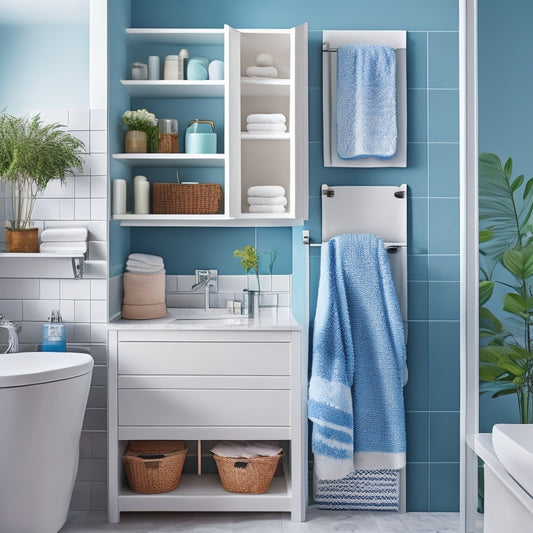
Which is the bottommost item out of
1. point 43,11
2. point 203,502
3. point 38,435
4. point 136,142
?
point 203,502

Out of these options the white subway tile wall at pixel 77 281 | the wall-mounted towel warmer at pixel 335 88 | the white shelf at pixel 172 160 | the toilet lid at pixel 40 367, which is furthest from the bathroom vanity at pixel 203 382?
the wall-mounted towel warmer at pixel 335 88

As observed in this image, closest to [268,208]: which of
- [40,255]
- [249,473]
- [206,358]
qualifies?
[206,358]

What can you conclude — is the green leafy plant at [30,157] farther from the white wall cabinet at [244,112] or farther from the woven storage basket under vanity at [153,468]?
the woven storage basket under vanity at [153,468]

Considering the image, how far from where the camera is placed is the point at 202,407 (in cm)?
283

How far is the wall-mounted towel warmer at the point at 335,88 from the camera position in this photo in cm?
312

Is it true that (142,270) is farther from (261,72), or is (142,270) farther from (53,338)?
(261,72)

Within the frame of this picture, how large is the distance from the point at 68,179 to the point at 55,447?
3.62 ft

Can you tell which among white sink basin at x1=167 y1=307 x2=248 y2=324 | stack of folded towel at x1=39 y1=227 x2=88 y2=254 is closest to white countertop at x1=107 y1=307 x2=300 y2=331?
white sink basin at x1=167 y1=307 x2=248 y2=324

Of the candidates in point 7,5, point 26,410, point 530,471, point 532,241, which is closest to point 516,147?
point 532,241

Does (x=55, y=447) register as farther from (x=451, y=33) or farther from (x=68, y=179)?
(x=451, y=33)

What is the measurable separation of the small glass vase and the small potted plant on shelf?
6.30ft

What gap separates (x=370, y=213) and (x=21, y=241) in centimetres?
154

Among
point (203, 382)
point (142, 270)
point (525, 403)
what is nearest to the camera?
point (525, 403)

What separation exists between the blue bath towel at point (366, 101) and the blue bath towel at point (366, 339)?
421mm
